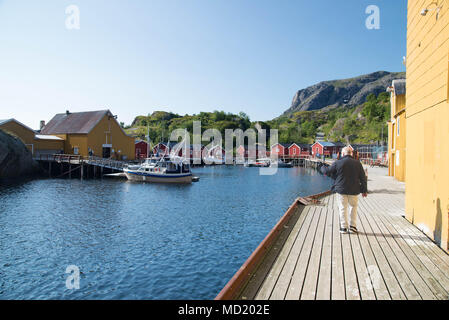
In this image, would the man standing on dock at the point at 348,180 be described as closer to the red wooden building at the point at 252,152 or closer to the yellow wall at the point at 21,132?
the yellow wall at the point at 21,132

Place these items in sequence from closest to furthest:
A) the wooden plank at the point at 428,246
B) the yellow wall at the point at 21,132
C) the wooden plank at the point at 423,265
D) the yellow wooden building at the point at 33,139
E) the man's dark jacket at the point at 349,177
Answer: the wooden plank at the point at 423,265
the wooden plank at the point at 428,246
the man's dark jacket at the point at 349,177
the yellow wall at the point at 21,132
the yellow wooden building at the point at 33,139

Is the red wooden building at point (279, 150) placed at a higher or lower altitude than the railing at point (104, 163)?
higher

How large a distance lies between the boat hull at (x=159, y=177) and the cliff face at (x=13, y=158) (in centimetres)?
1416

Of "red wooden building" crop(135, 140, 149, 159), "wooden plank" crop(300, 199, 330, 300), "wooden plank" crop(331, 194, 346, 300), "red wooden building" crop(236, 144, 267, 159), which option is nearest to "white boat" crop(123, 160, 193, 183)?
"red wooden building" crop(135, 140, 149, 159)

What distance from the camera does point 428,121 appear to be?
8.38 m

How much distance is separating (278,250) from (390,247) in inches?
101

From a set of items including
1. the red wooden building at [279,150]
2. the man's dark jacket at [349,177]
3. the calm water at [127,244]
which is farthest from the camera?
the red wooden building at [279,150]

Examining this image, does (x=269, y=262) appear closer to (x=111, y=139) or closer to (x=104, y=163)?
(x=104, y=163)

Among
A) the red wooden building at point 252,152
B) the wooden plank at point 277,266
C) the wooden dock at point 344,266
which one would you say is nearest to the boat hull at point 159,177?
the wooden plank at point 277,266

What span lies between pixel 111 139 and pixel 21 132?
41.5 ft

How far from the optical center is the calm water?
944 cm

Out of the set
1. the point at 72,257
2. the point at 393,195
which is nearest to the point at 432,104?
the point at 393,195

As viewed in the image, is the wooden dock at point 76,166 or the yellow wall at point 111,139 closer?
the wooden dock at point 76,166

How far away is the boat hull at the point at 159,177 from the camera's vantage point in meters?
38.3
